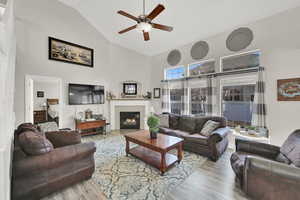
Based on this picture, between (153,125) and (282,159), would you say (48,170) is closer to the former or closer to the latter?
(153,125)

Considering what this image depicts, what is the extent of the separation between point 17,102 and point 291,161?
18.1 ft

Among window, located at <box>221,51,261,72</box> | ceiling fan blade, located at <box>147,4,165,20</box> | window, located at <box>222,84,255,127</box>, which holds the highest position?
ceiling fan blade, located at <box>147,4,165,20</box>

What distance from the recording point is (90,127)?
418 cm

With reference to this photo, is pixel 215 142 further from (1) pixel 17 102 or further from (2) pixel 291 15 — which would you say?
(1) pixel 17 102

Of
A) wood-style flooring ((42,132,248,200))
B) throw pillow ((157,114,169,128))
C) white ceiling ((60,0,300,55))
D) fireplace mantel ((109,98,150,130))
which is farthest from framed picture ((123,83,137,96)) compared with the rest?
wood-style flooring ((42,132,248,200))

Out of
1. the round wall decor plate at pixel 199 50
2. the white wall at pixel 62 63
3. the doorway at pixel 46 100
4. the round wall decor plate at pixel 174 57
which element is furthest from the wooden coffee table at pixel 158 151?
the round wall decor plate at pixel 174 57

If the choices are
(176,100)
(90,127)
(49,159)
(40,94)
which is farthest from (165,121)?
(40,94)

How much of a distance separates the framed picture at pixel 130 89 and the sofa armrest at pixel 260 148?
4.11 meters

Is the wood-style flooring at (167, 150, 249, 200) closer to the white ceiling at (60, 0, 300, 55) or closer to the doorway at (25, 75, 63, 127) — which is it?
the white ceiling at (60, 0, 300, 55)

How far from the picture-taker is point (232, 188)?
1.86 m

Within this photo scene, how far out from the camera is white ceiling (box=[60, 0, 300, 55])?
2.84 m

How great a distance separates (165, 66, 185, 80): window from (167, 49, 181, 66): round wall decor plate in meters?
0.23

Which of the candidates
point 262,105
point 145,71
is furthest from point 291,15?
point 145,71

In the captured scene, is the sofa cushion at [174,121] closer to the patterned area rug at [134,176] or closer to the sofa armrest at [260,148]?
the patterned area rug at [134,176]
